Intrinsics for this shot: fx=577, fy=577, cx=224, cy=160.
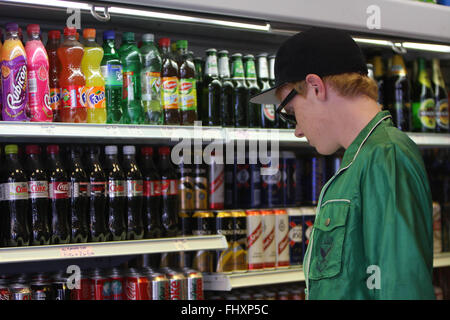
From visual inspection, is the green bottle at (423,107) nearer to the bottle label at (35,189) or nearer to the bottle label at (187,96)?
the bottle label at (187,96)

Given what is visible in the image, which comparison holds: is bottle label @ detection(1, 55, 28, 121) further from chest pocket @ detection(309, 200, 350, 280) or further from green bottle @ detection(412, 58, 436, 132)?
green bottle @ detection(412, 58, 436, 132)

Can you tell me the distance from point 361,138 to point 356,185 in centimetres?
16

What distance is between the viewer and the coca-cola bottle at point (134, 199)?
242 centimetres

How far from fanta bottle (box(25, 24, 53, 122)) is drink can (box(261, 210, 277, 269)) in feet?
3.69

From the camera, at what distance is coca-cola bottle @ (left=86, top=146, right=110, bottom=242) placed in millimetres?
2355

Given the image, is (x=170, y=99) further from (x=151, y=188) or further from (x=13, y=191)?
(x=13, y=191)

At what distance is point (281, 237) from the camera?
284 centimetres

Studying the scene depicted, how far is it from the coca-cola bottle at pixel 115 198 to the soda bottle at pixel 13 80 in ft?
1.34

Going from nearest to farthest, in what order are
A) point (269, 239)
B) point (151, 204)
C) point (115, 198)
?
1. point (115, 198)
2. point (151, 204)
3. point (269, 239)

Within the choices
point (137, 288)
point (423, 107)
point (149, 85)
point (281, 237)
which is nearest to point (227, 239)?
point (281, 237)

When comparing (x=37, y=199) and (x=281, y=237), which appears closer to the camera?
(x=37, y=199)

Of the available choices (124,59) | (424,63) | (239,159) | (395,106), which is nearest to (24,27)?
(124,59)

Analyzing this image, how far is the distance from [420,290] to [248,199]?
157 centimetres

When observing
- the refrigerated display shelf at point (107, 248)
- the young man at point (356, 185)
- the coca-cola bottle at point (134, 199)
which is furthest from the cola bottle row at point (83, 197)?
the young man at point (356, 185)
